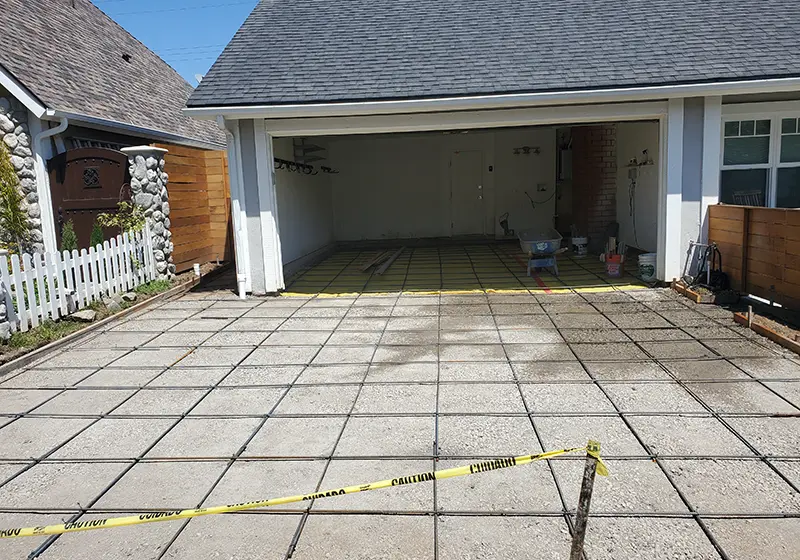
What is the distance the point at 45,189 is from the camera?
29.3 ft

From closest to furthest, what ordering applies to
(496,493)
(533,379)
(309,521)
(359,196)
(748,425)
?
(309,521), (496,493), (748,425), (533,379), (359,196)

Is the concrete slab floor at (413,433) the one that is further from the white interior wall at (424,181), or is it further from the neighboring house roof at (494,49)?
the white interior wall at (424,181)

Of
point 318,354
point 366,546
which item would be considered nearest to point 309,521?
point 366,546

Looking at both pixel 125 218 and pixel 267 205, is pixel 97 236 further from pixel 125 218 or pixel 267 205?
pixel 267 205

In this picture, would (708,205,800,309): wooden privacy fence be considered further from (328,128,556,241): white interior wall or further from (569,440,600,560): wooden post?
(328,128,556,241): white interior wall

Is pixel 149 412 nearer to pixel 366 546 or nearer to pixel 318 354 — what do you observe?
pixel 318 354

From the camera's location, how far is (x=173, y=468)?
3.46 metres

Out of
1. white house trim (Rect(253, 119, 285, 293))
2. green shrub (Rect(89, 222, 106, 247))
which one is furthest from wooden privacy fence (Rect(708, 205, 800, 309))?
green shrub (Rect(89, 222, 106, 247))

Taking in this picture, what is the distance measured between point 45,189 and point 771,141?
11.0 m

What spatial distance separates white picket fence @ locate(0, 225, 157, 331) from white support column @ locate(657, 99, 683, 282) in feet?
25.5

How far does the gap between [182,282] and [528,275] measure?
5.91 m

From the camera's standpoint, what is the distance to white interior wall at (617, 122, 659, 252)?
9.87 meters

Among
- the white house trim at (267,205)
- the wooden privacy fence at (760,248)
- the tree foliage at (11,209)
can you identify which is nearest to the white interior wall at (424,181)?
the white house trim at (267,205)

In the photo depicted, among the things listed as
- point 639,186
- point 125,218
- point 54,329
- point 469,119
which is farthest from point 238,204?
point 639,186
